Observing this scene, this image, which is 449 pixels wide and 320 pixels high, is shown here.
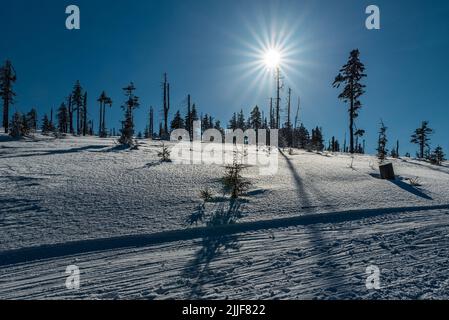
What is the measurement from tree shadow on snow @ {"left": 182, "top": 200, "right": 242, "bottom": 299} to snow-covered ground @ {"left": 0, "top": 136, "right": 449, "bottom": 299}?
2 centimetres

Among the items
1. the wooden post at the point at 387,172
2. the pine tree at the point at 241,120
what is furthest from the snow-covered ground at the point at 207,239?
the pine tree at the point at 241,120

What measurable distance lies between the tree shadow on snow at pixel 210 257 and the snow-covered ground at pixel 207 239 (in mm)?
24

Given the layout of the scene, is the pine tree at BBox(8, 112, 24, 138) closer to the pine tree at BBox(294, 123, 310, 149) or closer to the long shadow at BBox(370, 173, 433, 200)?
the long shadow at BBox(370, 173, 433, 200)

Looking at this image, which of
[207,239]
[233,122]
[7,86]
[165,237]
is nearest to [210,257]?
[207,239]

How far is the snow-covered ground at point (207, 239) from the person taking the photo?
14.4 ft

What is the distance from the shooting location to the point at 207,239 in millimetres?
6207

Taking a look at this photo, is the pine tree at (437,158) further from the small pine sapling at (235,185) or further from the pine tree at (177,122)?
the pine tree at (177,122)

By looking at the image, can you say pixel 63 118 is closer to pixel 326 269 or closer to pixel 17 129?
pixel 17 129

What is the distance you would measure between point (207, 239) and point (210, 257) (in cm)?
89

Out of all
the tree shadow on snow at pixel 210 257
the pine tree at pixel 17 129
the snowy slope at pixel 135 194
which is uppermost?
the pine tree at pixel 17 129
